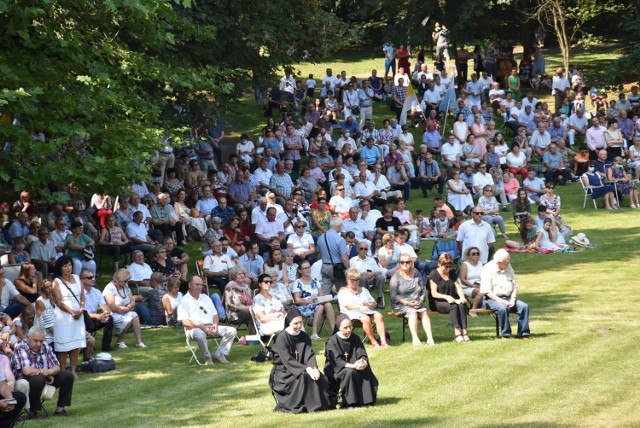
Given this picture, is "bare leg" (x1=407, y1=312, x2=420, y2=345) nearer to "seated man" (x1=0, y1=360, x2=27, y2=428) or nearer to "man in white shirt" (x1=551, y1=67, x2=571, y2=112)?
"seated man" (x1=0, y1=360, x2=27, y2=428)

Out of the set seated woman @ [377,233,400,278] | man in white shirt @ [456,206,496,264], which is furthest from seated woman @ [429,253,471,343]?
man in white shirt @ [456,206,496,264]

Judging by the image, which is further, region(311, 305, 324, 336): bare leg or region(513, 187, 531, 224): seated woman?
region(513, 187, 531, 224): seated woman

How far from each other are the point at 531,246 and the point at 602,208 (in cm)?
467

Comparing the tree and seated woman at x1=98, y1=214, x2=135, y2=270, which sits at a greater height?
the tree

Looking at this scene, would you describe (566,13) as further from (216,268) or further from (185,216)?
(216,268)

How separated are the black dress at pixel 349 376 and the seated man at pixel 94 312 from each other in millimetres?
4401

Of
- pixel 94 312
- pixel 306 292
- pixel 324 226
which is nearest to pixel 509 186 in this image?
pixel 324 226

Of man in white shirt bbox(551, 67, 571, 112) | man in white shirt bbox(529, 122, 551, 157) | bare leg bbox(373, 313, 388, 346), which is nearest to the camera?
bare leg bbox(373, 313, 388, 346)

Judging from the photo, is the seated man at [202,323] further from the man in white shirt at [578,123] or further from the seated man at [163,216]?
the man in white shirt at [578,123]

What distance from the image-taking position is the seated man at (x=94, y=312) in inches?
646

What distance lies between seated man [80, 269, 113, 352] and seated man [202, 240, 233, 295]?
11.0 ft

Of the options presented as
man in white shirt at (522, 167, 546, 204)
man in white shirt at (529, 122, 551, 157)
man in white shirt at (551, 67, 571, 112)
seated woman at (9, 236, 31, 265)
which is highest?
man in white shirt at (551, 67, 571, 112)

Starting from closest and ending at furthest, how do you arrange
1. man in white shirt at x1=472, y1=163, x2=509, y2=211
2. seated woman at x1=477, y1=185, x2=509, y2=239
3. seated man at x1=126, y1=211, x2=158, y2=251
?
1. seated man at x1=126, y1=211, x2=158, y2=251
2. seated woman at x1=477, y1=185, x2=509, y2=239
3. man in white shirt at x1=472, y1=163, x2=509, y2=211

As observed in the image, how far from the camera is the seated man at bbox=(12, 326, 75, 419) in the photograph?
1286cm
